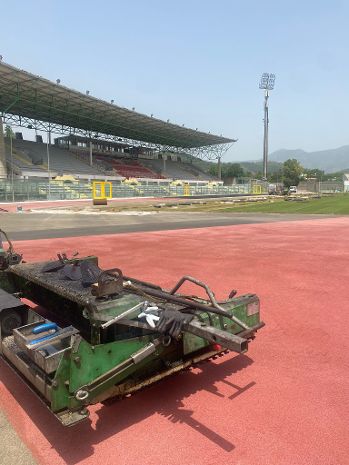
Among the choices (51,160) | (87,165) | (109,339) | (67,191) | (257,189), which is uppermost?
(51,160)

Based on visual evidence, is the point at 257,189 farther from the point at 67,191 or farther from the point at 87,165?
the point at 67,191

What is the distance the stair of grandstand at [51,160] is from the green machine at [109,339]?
165 feet

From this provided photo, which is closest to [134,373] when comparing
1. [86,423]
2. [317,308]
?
[86,423]

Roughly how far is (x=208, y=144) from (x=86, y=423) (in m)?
85.1

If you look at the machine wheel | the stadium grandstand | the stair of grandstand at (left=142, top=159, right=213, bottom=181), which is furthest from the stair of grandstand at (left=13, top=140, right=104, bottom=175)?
the machine wheel

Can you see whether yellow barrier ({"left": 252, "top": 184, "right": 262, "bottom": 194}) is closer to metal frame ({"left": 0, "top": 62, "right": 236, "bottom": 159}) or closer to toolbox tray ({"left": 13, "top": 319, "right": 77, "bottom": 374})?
metal frame ({"left": 0, "top": 62, "right": 236, "bottom": 159})

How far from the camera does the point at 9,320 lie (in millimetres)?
3689

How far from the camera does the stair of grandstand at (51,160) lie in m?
52.6

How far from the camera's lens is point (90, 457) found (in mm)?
2594

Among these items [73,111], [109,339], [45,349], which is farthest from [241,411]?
[73,111]

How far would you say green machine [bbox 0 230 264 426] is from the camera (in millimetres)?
2596

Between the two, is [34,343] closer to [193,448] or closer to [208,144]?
[193,448]

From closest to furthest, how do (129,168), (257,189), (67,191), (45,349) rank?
(45,349), (67,191), (129,168), (257,189)

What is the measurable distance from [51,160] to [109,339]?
5830 cm
